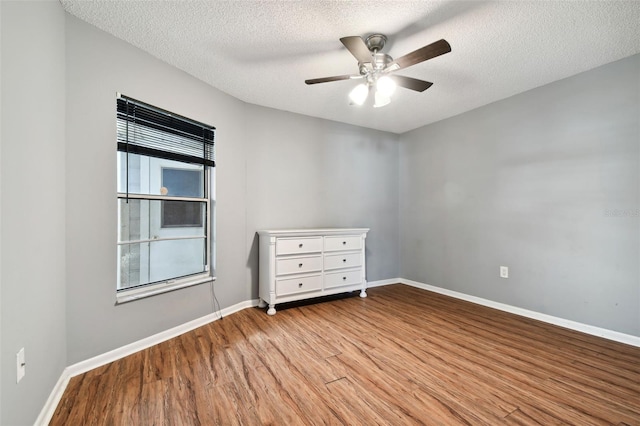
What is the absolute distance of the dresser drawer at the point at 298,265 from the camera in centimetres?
289

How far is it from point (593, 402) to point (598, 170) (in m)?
1.97

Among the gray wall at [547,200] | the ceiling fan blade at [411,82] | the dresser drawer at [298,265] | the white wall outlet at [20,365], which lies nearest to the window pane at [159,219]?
the dresser drawer at [298,265]

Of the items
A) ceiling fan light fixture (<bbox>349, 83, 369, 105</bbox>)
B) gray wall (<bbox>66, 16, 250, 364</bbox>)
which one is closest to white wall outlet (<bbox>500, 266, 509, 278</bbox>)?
ceiling fan light fixture (<bbox>349, 83, 369, 105</bbox>)

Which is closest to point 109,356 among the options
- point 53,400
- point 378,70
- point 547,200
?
point 53,400

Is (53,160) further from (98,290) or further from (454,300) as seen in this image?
(454,300)

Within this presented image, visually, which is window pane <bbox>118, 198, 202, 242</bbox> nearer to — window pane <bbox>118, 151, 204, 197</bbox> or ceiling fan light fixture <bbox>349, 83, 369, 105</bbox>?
window pane <bbox>118, 151, 204, 197</bbox>

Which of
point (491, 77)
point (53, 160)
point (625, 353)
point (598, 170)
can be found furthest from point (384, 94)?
point (625, 353)

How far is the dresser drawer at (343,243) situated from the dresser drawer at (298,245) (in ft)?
0.39

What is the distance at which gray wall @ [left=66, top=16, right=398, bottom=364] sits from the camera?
178 centimetres

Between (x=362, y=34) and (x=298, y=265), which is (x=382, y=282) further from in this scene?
(x=362, y=34)

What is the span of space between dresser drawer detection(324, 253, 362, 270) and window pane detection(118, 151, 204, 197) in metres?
1.63

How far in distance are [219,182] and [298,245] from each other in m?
1.11

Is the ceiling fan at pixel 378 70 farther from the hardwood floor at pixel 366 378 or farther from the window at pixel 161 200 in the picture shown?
the hardwood floor at pixel 366 378

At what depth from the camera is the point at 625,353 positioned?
79.6 inches
